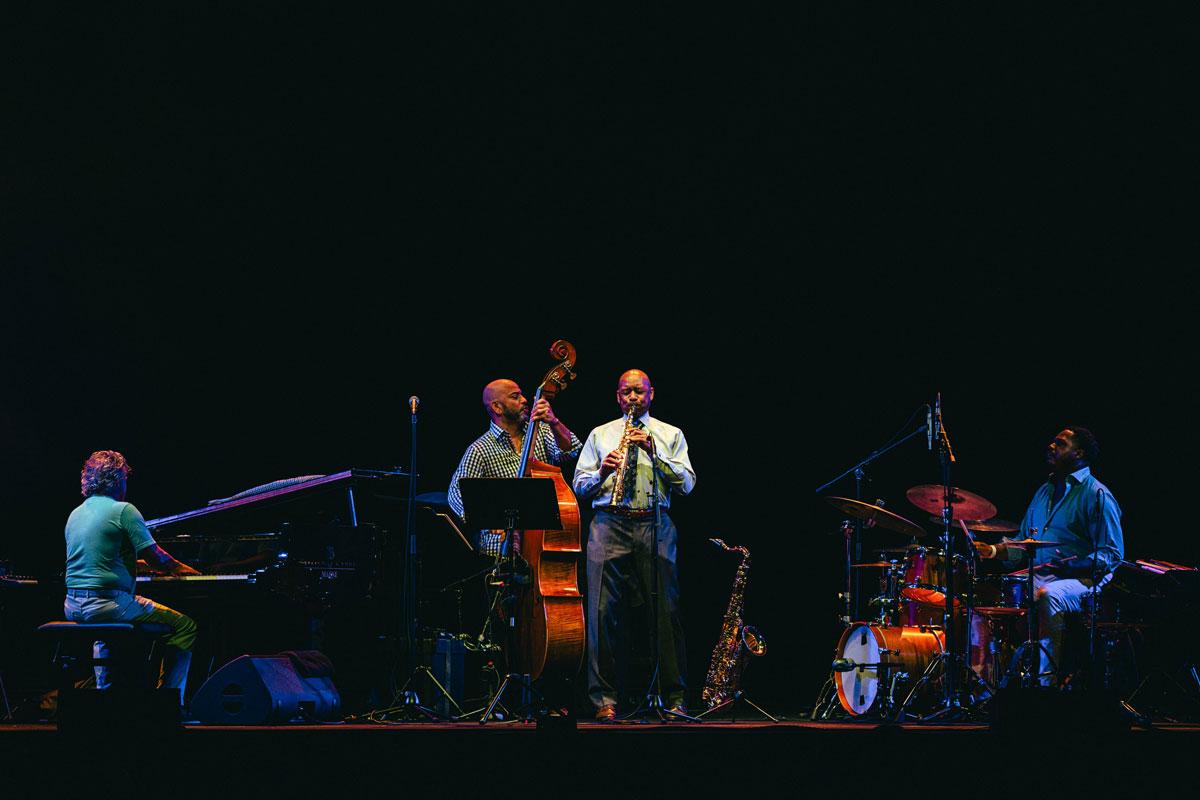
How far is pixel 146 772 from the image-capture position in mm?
4309

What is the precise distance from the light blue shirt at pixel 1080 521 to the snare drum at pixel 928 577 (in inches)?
19.3

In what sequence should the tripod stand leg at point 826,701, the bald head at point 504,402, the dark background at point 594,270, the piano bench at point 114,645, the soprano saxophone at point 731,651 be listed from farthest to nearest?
the dark background at point 594,270 → the soprano saxophone at point 731,651 → the tripod stand leg at point 826,701 → the bald head at point 504,402 → the piano bench at point 114,645

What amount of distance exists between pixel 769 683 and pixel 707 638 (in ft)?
1.83

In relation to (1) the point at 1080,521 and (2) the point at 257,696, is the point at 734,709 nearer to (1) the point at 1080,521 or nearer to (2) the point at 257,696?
(1) the point at 1080,521

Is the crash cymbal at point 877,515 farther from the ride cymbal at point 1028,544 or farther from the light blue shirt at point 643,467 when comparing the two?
the light blue shirt at point 643,467

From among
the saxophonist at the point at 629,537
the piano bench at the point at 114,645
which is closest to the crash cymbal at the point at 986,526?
the saxophonist at the point at 629,537

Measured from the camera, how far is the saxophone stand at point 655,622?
20.8ft

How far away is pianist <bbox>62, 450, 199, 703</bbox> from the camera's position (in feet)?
20.2

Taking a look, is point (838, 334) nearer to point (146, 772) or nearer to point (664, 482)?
point (664, 482)

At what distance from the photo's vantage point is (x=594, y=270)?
879cm

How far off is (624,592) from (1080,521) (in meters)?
2.79

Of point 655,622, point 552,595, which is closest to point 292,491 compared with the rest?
point 552,595

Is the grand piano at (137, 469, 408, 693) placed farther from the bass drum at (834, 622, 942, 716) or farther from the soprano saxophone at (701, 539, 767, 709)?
the bass drum at (834, 622, 942, 716)

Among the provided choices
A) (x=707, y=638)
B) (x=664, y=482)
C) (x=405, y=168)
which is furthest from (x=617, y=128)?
(x=707, y=638)
